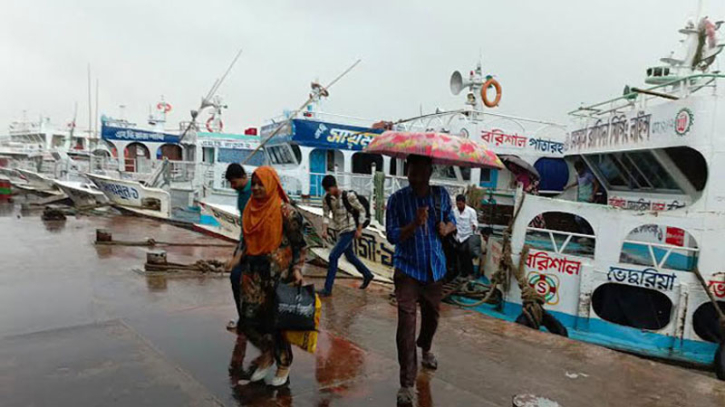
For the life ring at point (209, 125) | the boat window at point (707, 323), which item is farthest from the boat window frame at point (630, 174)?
the life ring at point (209, 125)

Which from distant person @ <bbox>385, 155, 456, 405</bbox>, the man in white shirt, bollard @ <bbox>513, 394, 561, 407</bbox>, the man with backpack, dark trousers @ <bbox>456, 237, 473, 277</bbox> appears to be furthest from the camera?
dark trousers @ <bbox>456, 237, 473, 277</bbox>

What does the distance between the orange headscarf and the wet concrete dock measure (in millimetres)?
924

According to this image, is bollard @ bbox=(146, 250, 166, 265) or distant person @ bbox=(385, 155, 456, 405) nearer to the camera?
distant person @ bbox=(385, 155, 456, 405)

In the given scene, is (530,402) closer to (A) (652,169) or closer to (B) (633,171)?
(A) (652,169)

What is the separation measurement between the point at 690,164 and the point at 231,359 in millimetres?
7533

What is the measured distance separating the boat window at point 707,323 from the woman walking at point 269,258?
604 cm

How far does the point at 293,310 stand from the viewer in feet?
9.23

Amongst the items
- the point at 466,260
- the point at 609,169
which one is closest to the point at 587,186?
the point at 609,169

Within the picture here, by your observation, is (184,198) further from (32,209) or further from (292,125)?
(292,125)

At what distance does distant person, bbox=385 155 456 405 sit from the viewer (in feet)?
9.53

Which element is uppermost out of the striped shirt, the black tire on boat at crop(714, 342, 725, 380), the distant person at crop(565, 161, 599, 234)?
the distant person at crop(565, 161, 599, 234)

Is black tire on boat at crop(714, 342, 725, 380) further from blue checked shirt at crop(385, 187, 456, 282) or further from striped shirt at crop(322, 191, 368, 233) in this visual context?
blue checked shirt at crop(385, 187, 456, 282)

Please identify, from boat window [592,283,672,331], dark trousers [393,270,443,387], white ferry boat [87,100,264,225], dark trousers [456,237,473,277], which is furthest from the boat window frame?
white ferry boat [87,100,264,225]

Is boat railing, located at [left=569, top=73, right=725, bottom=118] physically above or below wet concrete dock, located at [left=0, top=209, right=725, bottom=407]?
above
